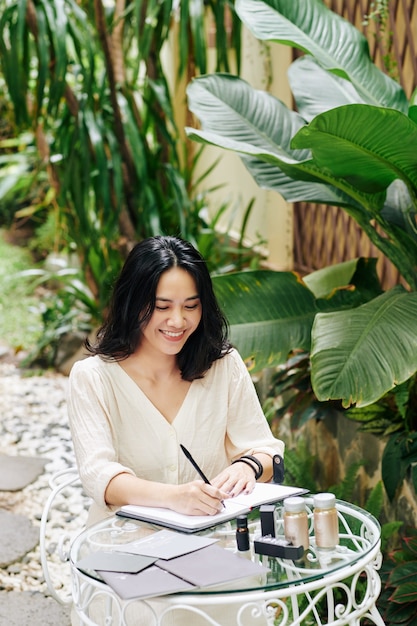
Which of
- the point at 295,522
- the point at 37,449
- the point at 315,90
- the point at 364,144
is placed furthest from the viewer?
the point at 37,449

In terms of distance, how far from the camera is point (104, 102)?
483 cm

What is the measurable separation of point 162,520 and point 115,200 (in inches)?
127

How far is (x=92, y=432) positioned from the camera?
203cm

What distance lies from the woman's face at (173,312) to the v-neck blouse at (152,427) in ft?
0.39

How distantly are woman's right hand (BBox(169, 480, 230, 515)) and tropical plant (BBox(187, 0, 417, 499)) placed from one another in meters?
0.68

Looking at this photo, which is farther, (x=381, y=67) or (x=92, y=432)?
(x=381, y=67)

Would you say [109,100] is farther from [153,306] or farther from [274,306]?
[153,306]

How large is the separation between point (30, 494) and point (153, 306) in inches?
81.2

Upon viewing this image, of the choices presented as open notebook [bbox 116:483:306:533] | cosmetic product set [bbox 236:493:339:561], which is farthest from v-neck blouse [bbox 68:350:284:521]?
cosmetic product set [bbox 236:493:339:561]

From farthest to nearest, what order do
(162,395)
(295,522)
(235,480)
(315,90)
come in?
(315,90) → (162,395) → (235,480) → (295,522)

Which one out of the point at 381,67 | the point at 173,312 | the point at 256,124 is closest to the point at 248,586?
the point at 173,312

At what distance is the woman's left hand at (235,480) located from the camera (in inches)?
78.3

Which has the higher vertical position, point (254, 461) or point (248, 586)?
point (248, 586)

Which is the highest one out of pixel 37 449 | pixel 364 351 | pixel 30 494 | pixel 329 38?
pixel 329 38
